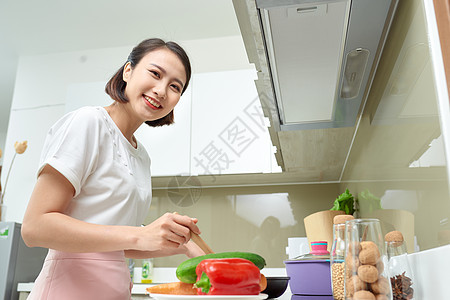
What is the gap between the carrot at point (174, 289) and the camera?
0.71 metres

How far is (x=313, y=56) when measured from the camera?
1.10 metres

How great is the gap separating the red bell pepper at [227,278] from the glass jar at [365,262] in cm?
16

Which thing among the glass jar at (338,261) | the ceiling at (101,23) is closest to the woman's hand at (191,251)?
the glass jar at (338,261)

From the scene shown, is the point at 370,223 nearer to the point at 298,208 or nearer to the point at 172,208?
the point at 298,208

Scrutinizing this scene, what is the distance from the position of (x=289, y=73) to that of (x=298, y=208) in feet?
5.41

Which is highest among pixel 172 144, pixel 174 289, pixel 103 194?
pixel 172 144

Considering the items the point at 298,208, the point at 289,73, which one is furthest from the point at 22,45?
the point at 289,73

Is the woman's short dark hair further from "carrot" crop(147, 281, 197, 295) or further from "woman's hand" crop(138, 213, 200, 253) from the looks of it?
"carrot" crop(147, 281, 197, 295)

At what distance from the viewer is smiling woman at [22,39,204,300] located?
0.81m

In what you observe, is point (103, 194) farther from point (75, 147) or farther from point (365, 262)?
point (365, 262)

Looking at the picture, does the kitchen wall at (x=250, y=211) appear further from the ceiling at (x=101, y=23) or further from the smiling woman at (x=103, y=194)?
the smiling woman at (x=103, y=194)

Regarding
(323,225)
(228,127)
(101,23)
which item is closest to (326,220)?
(323,225)

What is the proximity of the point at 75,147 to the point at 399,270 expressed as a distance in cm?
70

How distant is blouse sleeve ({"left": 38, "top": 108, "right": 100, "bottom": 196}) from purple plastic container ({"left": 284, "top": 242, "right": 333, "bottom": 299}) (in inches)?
20.3
